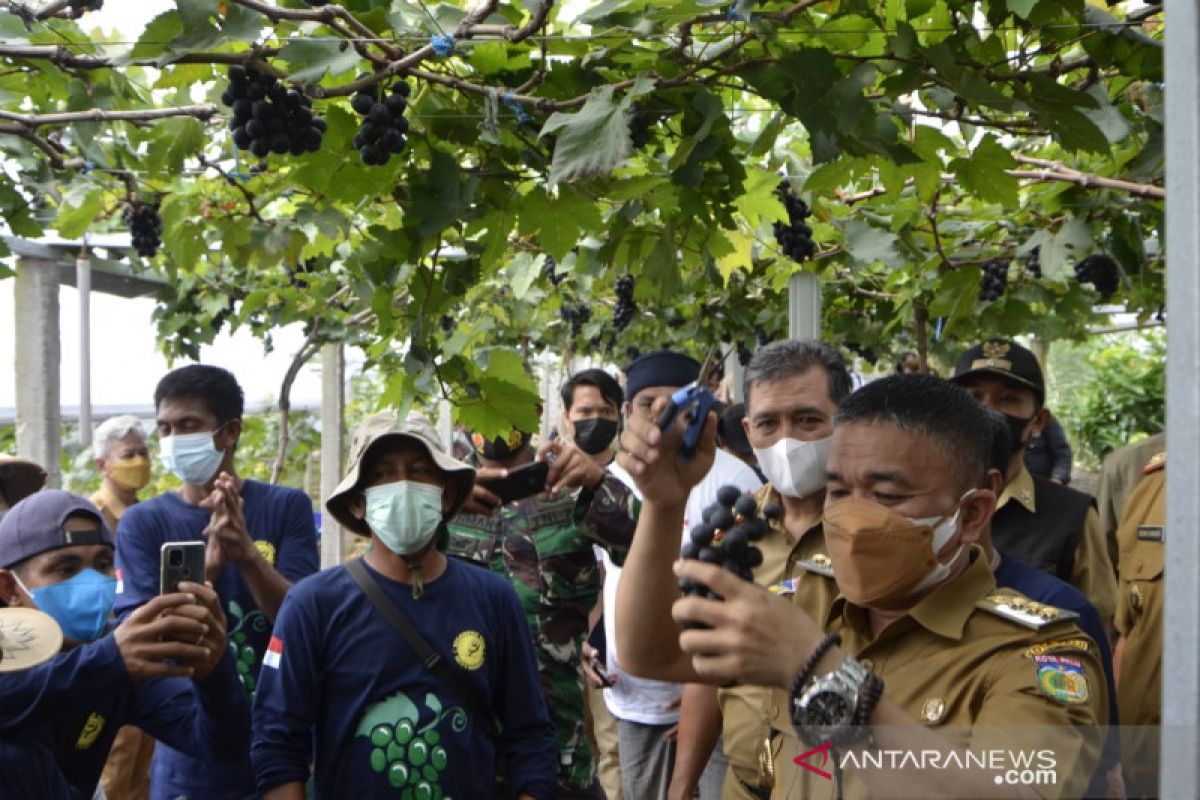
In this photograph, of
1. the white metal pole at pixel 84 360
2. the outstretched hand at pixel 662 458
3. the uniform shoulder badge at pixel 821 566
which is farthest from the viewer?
the white metal pole at pixel 84 360

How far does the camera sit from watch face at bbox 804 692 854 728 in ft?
5.48

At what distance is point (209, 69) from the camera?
3076 mm

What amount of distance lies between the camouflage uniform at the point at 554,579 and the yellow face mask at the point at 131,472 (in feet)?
7.34

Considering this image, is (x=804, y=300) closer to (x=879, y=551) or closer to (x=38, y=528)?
(x=38, y=528)

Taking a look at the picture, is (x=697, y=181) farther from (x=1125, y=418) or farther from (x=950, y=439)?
(x=1125, y=418)

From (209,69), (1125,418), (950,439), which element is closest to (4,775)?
(209,69)

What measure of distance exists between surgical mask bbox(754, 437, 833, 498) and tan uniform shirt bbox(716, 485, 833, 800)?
161 mm

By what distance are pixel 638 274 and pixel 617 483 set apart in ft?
2.09

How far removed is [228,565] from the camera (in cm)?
401

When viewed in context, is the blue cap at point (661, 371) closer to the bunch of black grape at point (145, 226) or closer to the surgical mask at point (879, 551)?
the bunch of black grape at point (145, 226)

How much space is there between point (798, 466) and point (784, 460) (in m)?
0.04

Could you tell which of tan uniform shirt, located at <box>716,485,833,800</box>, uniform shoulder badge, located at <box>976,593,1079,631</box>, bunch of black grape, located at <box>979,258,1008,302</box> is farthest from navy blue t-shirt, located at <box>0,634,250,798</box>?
bunch of black grape, located at <box>979,258,1008,302</box>

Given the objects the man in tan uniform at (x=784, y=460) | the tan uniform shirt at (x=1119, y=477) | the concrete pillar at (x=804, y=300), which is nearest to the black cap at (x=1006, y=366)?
the tan uniform shirt at (x=1119, y=477)

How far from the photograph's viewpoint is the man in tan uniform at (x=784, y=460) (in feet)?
10.4
